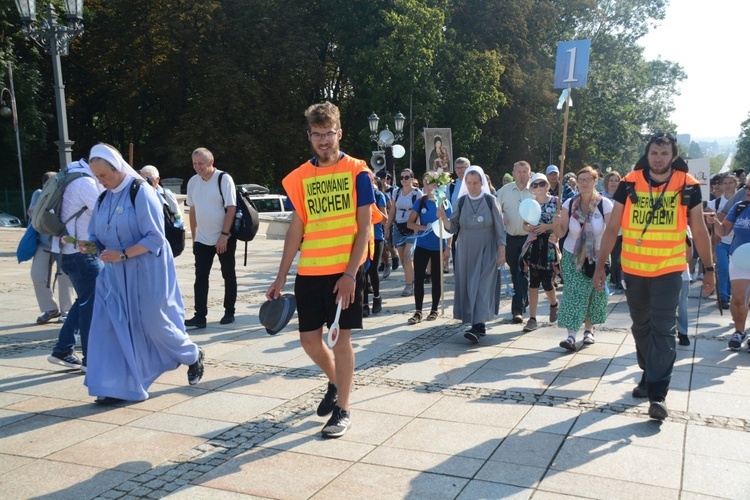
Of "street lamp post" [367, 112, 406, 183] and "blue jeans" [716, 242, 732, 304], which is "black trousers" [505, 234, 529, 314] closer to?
"blue jeans" [716, 242, 732, 304]

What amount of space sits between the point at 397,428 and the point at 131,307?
6.66 feet

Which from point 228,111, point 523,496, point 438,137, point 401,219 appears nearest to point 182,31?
point 228,111

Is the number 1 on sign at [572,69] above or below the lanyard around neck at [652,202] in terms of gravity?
above

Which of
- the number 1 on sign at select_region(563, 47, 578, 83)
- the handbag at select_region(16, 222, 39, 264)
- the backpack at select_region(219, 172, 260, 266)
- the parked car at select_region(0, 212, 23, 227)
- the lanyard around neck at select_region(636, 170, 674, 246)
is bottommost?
the parked car at select_region(0, 212, 23, 227)

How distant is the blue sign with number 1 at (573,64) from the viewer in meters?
7.55

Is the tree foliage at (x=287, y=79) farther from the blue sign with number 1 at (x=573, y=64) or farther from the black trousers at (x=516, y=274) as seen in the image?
the blue sign with number 1 at (x=573, y=64)

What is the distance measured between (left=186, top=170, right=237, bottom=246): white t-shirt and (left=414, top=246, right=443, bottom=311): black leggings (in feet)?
7.34

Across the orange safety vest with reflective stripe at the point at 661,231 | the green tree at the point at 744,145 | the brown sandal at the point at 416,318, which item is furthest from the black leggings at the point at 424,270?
the green tree at the point at 744,145

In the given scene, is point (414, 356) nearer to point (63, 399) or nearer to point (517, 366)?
point (517, 366)

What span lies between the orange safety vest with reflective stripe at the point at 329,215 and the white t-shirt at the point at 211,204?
3.63 meters

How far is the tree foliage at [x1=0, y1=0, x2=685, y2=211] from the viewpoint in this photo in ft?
107

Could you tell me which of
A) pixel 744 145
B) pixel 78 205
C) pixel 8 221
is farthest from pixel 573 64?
pixel 744 145

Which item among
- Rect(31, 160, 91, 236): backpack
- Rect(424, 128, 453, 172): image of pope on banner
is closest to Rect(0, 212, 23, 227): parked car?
Rect(424, 128, 453, 172): image of pope on banner

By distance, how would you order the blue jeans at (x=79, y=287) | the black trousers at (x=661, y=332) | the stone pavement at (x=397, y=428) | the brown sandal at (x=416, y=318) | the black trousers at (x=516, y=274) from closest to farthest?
the stone pavement at (x=397, y=428), the black trousers at (x=661, y=332), the blue jeans at (x=79, y=287), the brown sandal at (x=416, y=318), the black trousers at (x=516, y=274)
